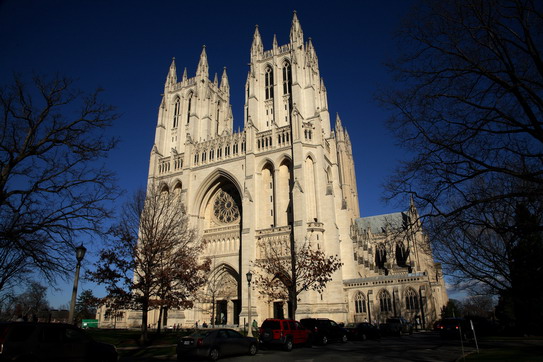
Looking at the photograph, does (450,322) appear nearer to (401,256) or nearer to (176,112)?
(401,256)

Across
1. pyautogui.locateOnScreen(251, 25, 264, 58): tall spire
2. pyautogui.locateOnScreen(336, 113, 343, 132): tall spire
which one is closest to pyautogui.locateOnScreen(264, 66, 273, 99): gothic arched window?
pyautogui.locateOnScreen(251, 25, 264, 58): tall spire

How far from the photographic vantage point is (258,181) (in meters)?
40.7

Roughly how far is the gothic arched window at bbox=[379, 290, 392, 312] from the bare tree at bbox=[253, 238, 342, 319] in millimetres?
8538

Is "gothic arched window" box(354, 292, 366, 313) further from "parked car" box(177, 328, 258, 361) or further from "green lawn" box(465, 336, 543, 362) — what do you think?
"parked car" box(177, 328, 258, 361)

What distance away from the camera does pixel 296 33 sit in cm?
4638

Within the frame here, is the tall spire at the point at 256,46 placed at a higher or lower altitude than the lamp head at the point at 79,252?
higher

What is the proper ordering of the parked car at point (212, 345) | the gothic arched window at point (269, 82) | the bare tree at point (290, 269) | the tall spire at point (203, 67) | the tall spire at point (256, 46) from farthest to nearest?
the tall spire at point (203, 67) → the tall spire at point (256, 46) → the gothic arched window at point (269, 82) → the bare tree at point (290, 269) → the parked car at point (212, 345)

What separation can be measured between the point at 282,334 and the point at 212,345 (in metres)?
4.41

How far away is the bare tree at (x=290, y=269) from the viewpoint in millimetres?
28125

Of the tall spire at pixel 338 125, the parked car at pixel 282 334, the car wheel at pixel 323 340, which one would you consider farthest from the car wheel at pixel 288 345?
the tall spire at pixel 338 125

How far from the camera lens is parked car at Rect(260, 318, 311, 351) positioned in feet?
53.0

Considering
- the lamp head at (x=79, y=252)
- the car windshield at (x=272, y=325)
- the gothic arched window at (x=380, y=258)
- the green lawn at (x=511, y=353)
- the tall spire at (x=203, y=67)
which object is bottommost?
the green lawn at (x=511, y=353)

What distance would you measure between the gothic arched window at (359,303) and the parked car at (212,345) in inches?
1097

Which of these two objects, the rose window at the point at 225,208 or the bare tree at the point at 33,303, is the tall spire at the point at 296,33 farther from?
the bare tree at the point at 33,303
